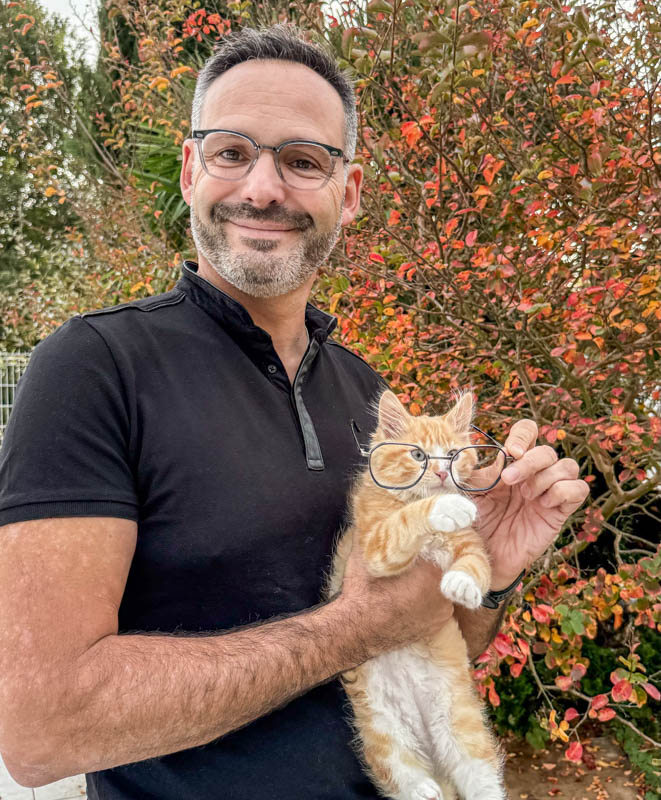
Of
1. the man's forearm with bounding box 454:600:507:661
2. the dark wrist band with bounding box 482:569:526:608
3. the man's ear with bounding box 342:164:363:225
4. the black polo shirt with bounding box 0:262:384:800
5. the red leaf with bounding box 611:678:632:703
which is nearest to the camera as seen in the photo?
the black polo shirt with bounding box 0:262:384:800

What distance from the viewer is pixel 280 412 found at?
203 cm

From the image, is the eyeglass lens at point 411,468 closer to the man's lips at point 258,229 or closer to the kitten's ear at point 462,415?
the kitten's ear at point 462,415

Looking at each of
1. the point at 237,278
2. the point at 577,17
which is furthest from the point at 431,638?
the point at 577,17

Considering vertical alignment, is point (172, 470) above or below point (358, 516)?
above

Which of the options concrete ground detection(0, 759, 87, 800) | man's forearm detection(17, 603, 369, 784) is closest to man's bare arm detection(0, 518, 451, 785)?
man's forearm detection(17, 603, 369, 784)

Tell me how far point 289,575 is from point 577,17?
8.35 ft

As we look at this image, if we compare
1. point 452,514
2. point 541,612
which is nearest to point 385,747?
point 452,514

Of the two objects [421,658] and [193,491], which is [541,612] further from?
[193,491]

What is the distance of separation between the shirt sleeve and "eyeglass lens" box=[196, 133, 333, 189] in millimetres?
759

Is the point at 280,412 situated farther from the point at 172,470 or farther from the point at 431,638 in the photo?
the point at 431,638

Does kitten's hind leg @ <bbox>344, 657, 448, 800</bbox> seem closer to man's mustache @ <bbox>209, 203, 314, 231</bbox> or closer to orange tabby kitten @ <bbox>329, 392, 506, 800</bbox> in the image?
orange tabby kitten @ <bbox>329, 392, 506, 800</bbox>

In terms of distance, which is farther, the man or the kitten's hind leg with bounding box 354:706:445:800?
the kitten's hind leg with bounding box 354:706:445:800

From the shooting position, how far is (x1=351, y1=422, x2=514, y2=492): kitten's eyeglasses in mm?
2123

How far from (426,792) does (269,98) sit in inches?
83.1
